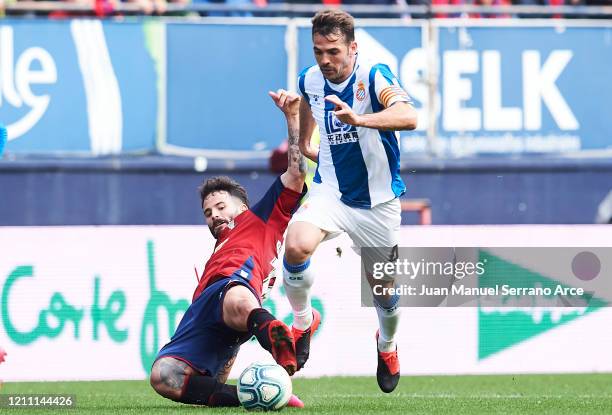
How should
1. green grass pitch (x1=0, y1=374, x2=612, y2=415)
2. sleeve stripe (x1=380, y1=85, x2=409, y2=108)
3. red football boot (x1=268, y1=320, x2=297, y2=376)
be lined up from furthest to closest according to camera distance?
sleeve stripe (x1=380, y1=85, x2=409, y2=108) → green grass pitch (x1=0, y1=374, x2=612, y2=415) → red football boot (x1=268, y1=320, x2=297, y2=376)

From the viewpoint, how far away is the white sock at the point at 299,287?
8.38 m

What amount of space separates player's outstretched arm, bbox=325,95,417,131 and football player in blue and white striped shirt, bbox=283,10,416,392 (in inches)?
10.4

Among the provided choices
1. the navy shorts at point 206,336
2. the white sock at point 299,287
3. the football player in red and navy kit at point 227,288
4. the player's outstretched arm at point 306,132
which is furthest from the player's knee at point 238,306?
the player's outstretched arm at point 306,132

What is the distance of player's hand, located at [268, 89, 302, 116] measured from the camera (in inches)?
320

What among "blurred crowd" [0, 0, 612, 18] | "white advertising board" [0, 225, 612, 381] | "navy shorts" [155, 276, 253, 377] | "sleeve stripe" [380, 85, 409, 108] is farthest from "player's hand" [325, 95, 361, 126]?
"blurred crowd" [0, 0, 612, 18]

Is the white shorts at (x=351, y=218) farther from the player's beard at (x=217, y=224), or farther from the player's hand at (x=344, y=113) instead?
the player's hand at (x=344, y=113)

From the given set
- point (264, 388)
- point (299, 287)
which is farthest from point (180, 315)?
point (264, 388)

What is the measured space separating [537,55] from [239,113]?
10.4ft

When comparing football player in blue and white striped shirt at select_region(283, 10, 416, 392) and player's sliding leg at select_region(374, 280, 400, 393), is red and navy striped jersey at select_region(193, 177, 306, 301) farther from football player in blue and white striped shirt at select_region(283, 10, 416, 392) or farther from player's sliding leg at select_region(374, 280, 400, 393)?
player's sliding leg at select_region(374, 280, 400, 393)

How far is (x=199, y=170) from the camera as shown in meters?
13.5

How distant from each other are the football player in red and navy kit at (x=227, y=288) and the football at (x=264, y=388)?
26 centimetres

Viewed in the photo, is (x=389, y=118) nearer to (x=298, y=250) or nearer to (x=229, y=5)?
(x=298, y=250)

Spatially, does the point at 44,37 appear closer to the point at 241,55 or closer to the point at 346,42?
the point at 241,55

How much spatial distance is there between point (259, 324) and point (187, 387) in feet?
2.78
